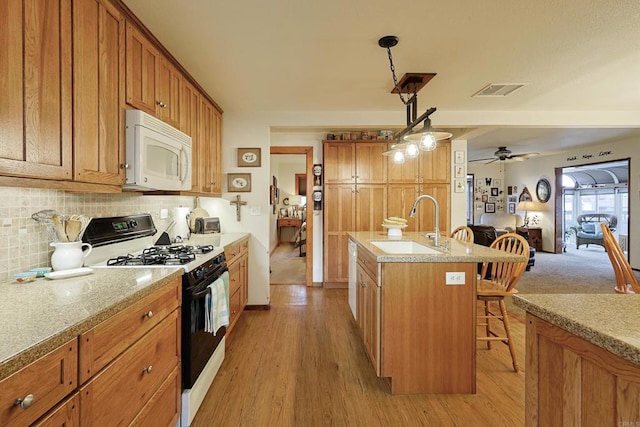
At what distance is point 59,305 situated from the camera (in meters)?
1.00

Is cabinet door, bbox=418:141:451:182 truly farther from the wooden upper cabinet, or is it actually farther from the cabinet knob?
the cabinet knob

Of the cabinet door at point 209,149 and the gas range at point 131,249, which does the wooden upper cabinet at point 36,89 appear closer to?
the gas range at point 131,249

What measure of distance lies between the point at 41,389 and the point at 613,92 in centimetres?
460

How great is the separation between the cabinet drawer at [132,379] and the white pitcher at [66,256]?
20.9 inches

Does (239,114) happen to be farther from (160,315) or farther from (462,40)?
(160,315)

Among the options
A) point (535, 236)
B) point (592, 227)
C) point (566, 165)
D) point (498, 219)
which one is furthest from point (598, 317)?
point (592, 227)

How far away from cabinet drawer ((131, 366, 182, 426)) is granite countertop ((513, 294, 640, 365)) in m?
1.51

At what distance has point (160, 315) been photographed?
1388 mm

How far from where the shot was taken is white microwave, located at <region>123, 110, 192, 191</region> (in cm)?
169

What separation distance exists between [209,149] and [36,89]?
1958 millimetres

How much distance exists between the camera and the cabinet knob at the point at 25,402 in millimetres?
701

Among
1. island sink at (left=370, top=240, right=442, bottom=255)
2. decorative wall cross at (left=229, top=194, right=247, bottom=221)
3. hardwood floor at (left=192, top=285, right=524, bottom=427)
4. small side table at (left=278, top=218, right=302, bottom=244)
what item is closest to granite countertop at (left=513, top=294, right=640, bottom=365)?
hardwood floor at (left=192, top=285, right=524, bottom=427)

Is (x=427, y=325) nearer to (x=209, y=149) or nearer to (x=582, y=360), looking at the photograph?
(x=582, y=360)

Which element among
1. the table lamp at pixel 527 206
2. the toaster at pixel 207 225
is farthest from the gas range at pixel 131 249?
the table lamp at pixel 527 206
